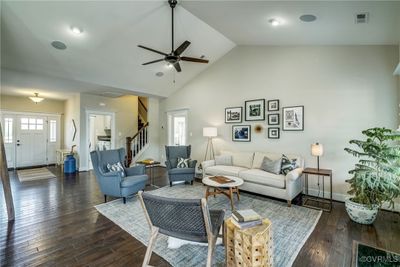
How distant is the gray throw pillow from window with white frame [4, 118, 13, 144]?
8.77 meters

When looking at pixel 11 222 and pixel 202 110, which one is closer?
pixel 11 222

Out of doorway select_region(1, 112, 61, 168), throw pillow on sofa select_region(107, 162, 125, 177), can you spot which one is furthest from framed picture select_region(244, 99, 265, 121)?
doorway select_region(1, 112, 61, 168)

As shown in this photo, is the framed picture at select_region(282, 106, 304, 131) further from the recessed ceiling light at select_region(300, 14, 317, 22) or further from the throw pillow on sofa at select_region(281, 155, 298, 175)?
the recessed ceiling light at select_region(300, 14, 317, 22)

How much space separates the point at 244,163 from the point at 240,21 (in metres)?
3.15

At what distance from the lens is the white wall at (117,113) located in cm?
683

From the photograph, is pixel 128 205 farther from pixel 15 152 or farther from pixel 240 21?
pixel 15 152

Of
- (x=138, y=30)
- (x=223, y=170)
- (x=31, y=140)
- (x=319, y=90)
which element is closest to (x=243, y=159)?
(x=223, y=170)

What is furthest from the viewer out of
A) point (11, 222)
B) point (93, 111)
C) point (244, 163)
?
point (93, 111)

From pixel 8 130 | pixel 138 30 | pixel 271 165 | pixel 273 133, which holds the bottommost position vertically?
pixel 271 165

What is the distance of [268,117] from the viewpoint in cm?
485

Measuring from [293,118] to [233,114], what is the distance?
1.60 m

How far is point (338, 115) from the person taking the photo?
3.92 metres

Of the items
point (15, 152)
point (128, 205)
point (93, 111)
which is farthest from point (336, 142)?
point (15, 152)

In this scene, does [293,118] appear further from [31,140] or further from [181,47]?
[31,140]
